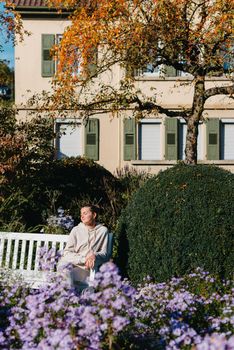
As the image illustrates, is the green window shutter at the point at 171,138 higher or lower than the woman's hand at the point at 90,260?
higher

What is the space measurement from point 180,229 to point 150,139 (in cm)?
1706

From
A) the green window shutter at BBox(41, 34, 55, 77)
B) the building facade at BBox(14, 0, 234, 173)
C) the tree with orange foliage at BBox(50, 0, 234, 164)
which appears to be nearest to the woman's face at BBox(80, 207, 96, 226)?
the tree with orange foliage at BBox(50, 0, 234, 164)

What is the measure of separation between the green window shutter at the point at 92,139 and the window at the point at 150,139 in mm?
1479

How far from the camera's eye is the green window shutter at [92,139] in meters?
24.3

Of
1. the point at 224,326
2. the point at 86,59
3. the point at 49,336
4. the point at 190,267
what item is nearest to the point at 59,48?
the point at 86,59

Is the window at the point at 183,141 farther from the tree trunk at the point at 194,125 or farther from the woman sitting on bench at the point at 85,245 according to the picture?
the woman sitting on bench at the point at 85,245

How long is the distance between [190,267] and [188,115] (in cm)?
745

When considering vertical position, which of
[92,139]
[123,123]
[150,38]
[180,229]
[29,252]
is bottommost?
[29,252]

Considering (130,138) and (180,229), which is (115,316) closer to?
(180,229)

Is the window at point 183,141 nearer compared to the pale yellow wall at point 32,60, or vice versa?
the pale yellow wall at point 32,60

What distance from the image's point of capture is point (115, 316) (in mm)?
4520

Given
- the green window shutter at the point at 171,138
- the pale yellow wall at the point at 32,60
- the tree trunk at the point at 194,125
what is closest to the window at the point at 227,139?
the green window shutter at the point at 171,138

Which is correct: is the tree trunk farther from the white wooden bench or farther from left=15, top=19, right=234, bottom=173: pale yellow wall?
left=15, top=19, right=234, bottom=173: pale yellow wall

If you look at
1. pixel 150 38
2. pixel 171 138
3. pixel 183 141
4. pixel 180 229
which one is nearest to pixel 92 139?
pixel 171 138
